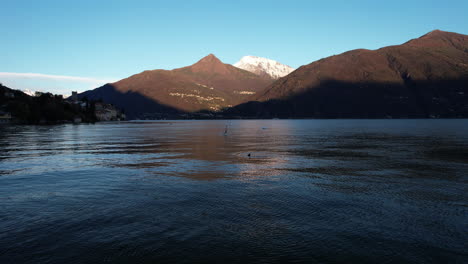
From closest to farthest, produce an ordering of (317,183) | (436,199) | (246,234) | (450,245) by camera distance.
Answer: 1. (450,245)
2. (246,234)
3. (436,199)
4. (317,183)

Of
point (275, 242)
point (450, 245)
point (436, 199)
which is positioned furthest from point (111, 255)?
point (436, 199)

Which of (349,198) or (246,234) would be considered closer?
(246,234)

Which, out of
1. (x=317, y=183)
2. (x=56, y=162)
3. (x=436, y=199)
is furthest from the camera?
(x=56, y=162)

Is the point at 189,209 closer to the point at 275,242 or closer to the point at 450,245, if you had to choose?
the point at 275,242

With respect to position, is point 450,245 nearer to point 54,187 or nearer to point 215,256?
point 215,256

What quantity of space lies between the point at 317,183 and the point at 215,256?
601 inches

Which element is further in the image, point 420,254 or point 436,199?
point 436,199

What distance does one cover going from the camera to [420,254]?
1198cm

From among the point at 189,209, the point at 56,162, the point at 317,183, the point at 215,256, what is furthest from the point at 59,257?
the point at 56,162

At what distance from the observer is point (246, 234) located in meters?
13.8

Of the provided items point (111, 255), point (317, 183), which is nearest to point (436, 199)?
point (317, 183)

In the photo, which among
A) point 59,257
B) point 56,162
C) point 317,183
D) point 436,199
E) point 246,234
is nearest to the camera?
point 59,257

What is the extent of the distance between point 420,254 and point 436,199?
10069mm

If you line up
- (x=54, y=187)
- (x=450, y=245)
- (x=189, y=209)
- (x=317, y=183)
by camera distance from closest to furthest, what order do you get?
(x=450, y=245) < (x=189, y=209) < (x=54, y=187) < (x=317, y=183)
